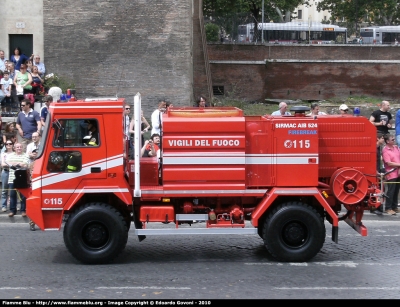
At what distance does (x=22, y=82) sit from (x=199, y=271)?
44.7ft

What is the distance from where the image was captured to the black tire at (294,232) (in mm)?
12508

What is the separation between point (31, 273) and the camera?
12078mm

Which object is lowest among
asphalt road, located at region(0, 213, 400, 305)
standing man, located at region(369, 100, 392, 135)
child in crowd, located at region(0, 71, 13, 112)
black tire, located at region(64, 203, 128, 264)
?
asphalt road, located at region(0, 213, 400, 305)

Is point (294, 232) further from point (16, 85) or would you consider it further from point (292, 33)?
point (292, 33)

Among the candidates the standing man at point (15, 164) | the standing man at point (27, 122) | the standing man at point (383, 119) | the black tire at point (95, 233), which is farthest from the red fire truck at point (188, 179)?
the standing man at point (27, 122)

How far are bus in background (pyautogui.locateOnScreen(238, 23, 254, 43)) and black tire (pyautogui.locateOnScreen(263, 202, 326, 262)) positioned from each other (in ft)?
141

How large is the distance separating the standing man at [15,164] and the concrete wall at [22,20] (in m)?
14.4

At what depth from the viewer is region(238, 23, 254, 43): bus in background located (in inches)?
2223

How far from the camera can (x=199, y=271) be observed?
12180mm

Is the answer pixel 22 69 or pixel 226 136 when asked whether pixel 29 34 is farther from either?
pixel 226 136

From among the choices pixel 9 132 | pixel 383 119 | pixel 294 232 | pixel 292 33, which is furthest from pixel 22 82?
pixel 292 33

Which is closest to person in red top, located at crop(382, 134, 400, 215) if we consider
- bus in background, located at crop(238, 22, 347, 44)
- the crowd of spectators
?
the crowd of spectators

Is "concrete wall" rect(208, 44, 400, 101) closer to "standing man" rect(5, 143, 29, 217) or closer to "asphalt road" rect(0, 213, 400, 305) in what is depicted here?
"standing man" rect(5, 143, 29, 217)

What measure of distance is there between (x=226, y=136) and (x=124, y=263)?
2663mm
